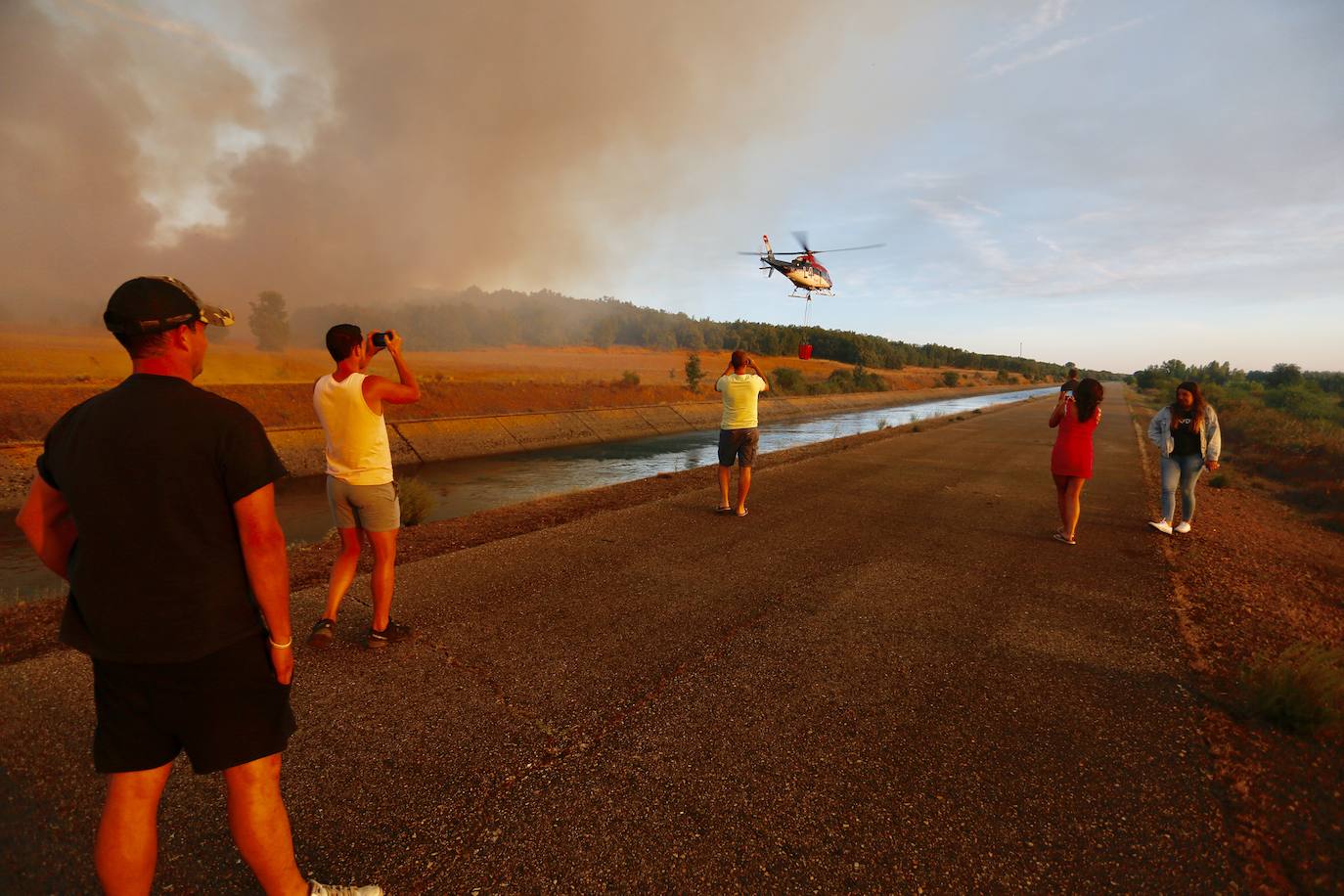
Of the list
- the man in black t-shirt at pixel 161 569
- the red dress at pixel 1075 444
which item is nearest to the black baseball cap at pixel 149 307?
the man in black t-shirt at pixel 161 569

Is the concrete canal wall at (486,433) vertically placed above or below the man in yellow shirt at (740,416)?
below

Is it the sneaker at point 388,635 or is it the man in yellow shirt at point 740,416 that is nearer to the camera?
the sneaker at point 388,635

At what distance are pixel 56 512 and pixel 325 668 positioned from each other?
2.35m

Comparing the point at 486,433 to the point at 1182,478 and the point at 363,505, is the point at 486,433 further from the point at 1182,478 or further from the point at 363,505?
the point at 1182,478

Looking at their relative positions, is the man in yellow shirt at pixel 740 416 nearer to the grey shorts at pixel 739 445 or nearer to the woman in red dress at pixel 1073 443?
the grey shorts at pixel 739 445

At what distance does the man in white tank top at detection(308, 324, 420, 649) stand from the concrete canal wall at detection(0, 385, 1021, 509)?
17.4m

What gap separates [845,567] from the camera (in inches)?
243

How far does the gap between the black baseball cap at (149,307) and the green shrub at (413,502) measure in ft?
26.1

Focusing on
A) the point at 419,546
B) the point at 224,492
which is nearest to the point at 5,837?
the point at 224,492

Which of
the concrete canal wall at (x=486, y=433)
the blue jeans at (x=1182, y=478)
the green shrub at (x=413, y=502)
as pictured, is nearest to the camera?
the blue jeans at (x=1182, y=478)

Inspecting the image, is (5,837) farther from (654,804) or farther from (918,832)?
(918,832)

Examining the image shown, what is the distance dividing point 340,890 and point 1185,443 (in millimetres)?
9876

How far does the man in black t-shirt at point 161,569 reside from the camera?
167cm

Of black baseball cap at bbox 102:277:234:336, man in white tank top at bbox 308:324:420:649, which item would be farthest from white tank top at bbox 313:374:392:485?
black baseball cap at bbox 102:277:234:336
